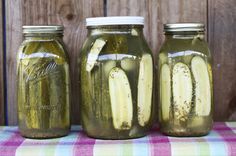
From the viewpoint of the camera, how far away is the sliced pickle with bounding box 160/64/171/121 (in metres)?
0.85

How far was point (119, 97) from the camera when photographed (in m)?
0.81

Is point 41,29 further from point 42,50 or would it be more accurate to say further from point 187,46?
point 187,46

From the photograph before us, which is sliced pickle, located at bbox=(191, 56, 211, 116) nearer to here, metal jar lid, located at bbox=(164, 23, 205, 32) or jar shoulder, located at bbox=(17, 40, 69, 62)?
metal jar lid, located at bbox=(164, 23, 205, 32)

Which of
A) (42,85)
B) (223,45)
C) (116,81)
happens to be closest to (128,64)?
(116,81)

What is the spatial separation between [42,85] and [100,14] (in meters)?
0.22

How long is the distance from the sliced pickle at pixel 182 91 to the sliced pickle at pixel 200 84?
0.01 m

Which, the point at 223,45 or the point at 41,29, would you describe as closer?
the point at 41,29

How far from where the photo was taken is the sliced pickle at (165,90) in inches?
33.5

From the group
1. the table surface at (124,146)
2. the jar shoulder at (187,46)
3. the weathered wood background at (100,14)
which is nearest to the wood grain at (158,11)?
the weathered wood background at (100,14)

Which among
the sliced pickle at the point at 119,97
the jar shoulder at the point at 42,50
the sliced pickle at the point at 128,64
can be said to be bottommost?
the sliced pickle at the point at 119,97

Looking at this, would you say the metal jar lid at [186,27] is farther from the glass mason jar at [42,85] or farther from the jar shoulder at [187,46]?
the glass mason jar at [42,85]

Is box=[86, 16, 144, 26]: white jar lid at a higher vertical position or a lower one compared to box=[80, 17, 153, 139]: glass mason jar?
higher

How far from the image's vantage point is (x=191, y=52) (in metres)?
0.84

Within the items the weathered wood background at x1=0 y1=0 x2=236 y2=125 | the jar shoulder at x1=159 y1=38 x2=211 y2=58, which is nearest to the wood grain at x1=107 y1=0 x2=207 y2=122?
the weathered wood background at x1=0 y1=0 x2=236 y2=125
